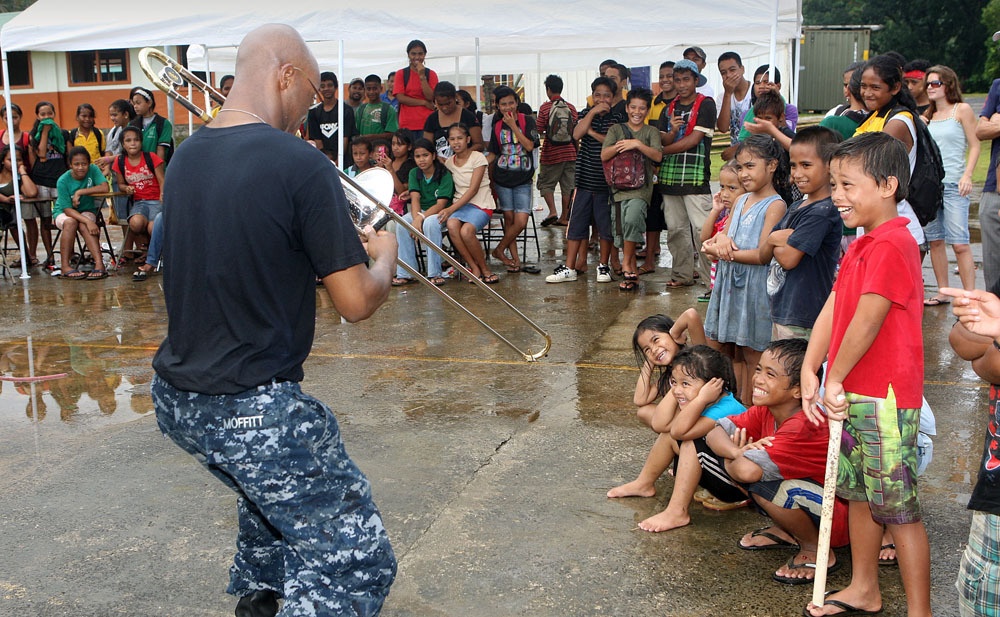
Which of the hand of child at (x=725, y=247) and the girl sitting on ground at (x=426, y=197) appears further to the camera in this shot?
the girl sitting on ground at (x=426, y=197)

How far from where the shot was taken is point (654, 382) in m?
3.90

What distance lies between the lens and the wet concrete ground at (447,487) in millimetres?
3104

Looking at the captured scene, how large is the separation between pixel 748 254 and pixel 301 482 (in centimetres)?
271

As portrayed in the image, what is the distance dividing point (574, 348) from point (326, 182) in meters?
4.00

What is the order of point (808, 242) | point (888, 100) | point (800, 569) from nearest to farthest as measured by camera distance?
1. point (800, 569)
2. point (808, 242)
3. point (888, 100)

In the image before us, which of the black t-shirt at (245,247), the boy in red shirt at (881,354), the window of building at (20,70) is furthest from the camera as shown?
the window of building at (20,70)

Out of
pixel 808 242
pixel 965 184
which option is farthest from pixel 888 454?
pixel 965 184

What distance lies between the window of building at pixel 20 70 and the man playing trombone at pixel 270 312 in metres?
29.9

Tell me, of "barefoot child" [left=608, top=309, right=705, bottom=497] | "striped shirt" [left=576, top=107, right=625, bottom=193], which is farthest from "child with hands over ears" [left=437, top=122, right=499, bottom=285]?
"barefoot child" [left=608, top=309, right=705, bottom=497]

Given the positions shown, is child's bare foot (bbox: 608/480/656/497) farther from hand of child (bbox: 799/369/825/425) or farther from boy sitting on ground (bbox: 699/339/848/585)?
hand of child (bbox: 799/369/825/425)

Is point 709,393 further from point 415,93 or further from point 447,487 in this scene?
point 415,93

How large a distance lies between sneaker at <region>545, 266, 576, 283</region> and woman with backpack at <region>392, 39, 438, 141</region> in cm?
287

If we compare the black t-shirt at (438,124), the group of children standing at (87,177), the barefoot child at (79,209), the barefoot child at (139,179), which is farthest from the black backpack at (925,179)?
the barefoot child at (79,209)

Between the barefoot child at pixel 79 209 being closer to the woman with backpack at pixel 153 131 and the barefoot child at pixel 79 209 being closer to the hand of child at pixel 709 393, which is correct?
the woman with backpack at pixel 153 131
